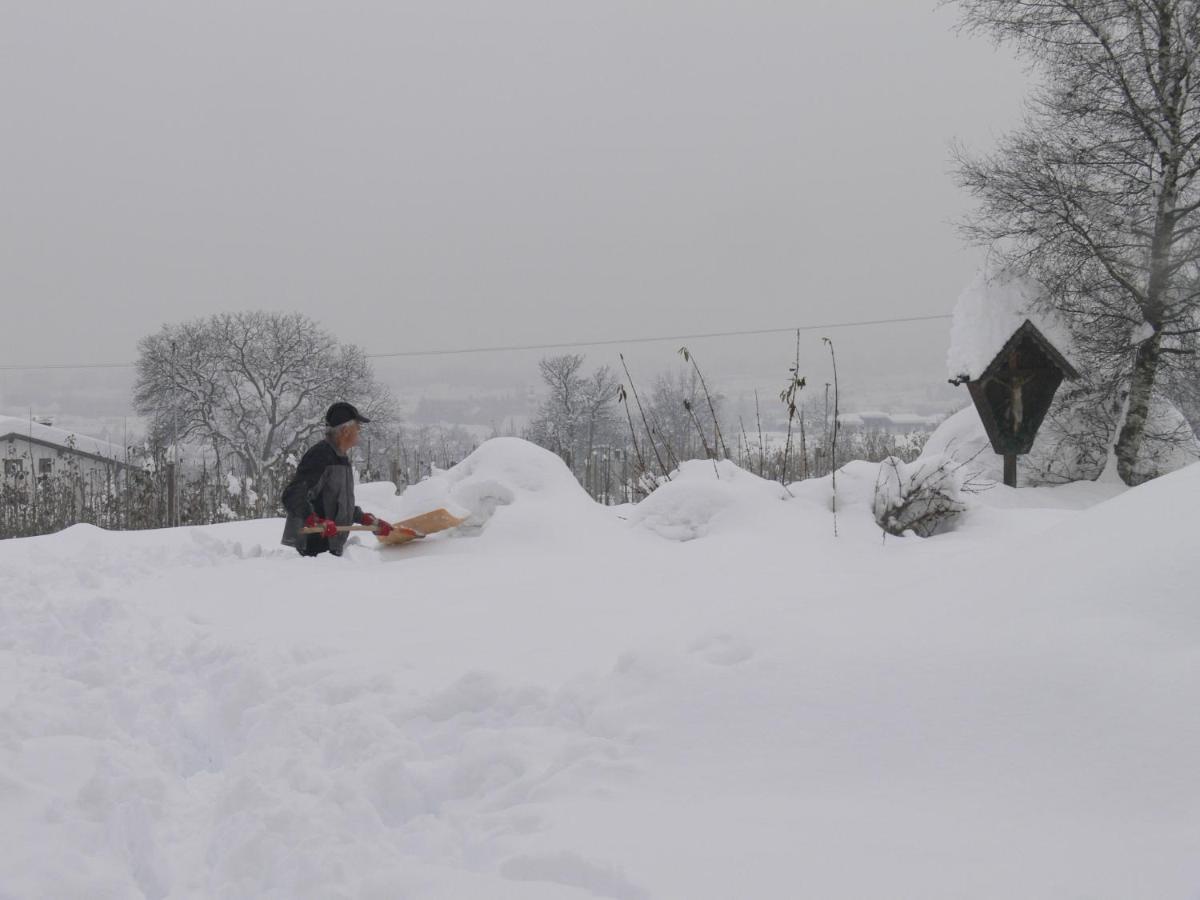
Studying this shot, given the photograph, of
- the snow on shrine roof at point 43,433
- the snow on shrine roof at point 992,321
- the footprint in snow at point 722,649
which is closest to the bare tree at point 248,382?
the snow on shrine roof at point 43,433

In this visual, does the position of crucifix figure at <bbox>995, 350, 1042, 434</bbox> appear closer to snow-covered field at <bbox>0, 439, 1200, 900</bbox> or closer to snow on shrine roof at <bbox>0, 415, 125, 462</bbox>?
snow-covered field at <bbox>0, 439, 1200, 900</bbox>

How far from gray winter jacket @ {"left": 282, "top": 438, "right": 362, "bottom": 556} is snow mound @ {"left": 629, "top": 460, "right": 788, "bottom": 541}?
2343 mm

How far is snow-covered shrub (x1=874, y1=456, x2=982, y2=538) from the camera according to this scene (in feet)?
21.9

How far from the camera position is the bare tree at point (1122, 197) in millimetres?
12844

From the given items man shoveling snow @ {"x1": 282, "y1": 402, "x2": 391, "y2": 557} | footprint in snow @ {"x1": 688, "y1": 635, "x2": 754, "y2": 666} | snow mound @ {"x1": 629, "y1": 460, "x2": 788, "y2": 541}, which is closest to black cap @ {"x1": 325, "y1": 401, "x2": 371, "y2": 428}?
man shoveling snow @ {"x1": 282, "y1": 402, "x2": 391, "y2": 557}

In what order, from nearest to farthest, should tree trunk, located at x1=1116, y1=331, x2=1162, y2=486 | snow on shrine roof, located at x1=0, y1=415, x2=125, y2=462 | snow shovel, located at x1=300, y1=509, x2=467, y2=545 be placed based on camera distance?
snow shovel, located at x1=300, y1=509, x2=467, y2=545 < tree trunk, located at x1=1116, y1=331, x2=1162, y2=486 < snow on shrine roof, located at x1=0, y1=415, x2=125, y2=462

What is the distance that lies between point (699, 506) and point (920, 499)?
1.74 metres

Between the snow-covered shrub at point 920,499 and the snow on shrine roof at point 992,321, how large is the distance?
6.38 m

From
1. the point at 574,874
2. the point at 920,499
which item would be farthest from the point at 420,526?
the point at 574,874

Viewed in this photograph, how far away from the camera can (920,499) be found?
22.0 ft

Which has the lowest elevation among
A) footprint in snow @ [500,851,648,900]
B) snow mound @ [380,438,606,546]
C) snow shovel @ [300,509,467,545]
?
footprint in snow @ [500,851,648,900]

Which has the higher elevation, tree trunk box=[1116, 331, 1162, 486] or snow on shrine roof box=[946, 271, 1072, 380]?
snow on shrine roof box=[946, 271, 1072, 380]

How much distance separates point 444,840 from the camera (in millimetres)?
2145

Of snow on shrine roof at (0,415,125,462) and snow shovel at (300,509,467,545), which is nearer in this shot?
snow shovel at (300,509,467,545)
